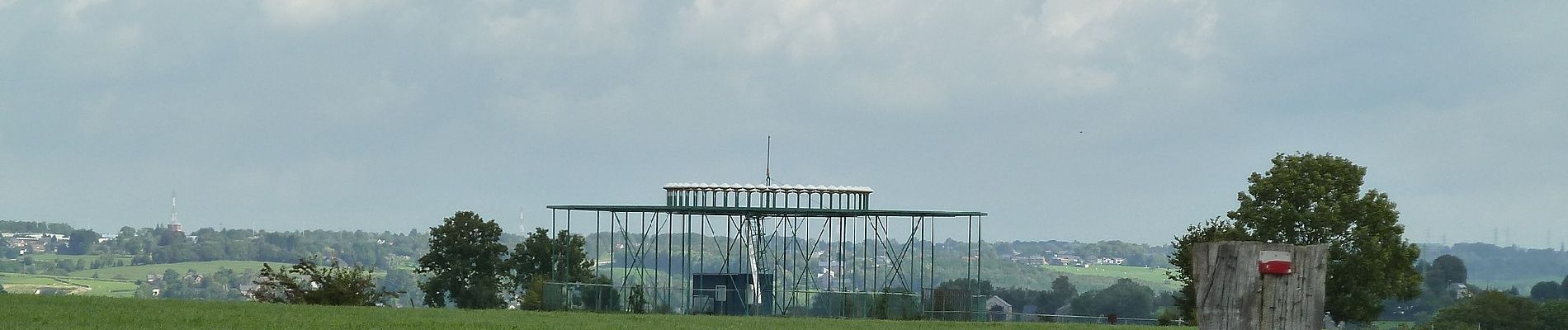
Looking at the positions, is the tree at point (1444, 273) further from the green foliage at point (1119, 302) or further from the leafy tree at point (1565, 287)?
the green foliage at point (1119, 302)

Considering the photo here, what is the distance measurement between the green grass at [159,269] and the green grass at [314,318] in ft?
407

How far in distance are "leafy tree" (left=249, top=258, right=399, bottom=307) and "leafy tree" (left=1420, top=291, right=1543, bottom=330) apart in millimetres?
62549

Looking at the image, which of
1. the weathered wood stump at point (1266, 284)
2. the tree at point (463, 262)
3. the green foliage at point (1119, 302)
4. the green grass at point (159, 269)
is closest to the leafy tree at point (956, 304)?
the tree at point (463, 262)

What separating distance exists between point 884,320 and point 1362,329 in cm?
1719

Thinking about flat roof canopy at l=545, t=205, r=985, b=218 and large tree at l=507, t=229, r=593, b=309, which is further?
large tree at l=507, t=229, r=593, b=309

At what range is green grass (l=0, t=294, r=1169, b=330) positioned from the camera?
91.6 ft

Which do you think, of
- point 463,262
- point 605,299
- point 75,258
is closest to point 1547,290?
point 463,262

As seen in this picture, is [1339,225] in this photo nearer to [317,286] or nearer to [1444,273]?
[317,286]

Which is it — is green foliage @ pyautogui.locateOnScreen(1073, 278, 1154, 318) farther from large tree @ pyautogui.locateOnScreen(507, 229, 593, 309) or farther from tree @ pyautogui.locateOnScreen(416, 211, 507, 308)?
tree @ pyautogui.locateOnScreen(416, 211, 507, 308)

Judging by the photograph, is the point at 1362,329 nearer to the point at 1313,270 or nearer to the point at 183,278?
the point at 1313,270

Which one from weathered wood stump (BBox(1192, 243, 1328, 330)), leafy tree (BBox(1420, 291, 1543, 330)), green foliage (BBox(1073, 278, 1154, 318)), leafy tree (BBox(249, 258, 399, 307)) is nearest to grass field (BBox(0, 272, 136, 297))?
green foliage (BBox(1073, 278, 1154, 318))

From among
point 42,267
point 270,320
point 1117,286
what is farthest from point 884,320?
point 42,267

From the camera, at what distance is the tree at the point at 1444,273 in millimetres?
157000

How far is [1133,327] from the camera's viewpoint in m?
44.1
